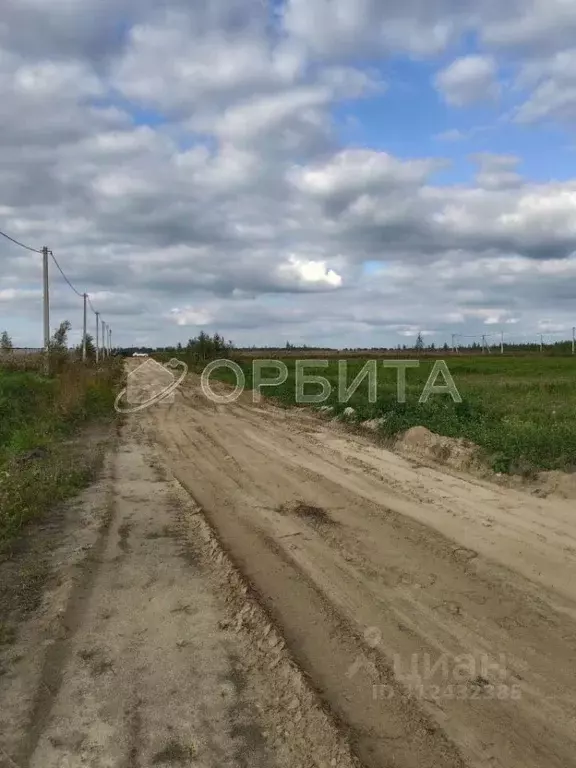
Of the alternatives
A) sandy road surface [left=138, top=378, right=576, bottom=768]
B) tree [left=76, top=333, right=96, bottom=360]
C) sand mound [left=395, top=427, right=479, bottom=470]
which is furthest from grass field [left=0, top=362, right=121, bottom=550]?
tree [left=76, top=333, right=96, bottom=360]

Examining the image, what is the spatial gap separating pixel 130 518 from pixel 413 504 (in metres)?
3.31

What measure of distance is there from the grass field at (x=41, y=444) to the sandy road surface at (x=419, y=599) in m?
1.85

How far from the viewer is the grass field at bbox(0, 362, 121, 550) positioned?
24.8ft

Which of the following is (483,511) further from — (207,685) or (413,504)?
(207,685)

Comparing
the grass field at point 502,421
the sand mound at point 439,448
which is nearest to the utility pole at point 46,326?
the grass field at point 502,421

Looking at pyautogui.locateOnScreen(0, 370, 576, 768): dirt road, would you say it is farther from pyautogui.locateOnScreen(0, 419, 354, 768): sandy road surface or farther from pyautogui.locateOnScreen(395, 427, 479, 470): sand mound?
pyautogui.locateOnScreen(395, 427, 479, 470): sand mound

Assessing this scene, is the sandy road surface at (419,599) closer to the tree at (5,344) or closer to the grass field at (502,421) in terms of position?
the grass field at (502,421)

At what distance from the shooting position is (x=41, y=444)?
11.8 m

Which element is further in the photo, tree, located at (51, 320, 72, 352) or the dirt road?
tree, located at (51, 320, 72, 352)

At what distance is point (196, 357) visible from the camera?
200 feet

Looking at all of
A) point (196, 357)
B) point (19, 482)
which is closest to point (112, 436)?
point (19, 482)

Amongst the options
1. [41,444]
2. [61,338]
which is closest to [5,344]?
[61,338]

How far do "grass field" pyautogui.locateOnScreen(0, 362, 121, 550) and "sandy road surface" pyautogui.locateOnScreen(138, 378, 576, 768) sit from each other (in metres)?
1.85

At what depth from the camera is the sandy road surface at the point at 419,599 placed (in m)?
3.24
